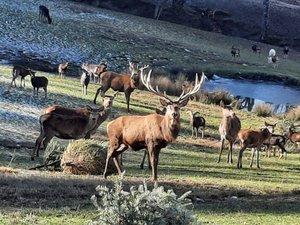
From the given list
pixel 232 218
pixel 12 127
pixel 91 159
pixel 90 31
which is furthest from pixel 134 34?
pixel 232 218

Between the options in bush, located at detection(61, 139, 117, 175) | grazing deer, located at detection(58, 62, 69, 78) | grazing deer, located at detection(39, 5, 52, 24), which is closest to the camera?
bush, located at detection(61, 139, 117, 175)

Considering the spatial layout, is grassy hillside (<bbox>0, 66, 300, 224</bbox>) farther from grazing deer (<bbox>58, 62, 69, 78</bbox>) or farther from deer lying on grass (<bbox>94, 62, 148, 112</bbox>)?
grazing deer (<bbox>58, 62, 69, 78</bbox>)

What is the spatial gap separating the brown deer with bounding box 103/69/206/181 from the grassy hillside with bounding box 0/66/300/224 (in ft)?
2.17

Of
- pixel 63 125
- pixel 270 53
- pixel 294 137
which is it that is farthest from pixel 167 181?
pixel 270 53

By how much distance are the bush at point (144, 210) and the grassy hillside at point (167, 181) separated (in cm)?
352

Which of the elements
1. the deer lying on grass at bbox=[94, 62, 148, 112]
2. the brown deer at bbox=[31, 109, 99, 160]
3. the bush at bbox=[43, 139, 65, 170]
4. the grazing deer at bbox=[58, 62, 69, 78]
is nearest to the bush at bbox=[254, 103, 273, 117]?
the deer lying on grass at bbox=[94, 62, 148, 112]

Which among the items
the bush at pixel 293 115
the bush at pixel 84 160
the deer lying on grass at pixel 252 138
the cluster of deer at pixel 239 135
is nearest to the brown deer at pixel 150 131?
the bush at pixel 84 160

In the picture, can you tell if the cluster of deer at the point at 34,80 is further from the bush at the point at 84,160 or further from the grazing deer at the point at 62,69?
the bush at the point at 84,160

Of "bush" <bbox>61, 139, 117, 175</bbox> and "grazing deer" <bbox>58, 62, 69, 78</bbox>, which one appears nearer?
"bush" <bbox>61, 139, 117, 175</bbox>

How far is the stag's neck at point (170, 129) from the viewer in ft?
45.3

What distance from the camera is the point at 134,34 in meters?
56.2

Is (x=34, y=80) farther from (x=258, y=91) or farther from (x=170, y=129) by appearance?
(x=258, y=91)

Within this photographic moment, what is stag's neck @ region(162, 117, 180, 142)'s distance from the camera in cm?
1380

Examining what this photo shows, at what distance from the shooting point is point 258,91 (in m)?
46.3
